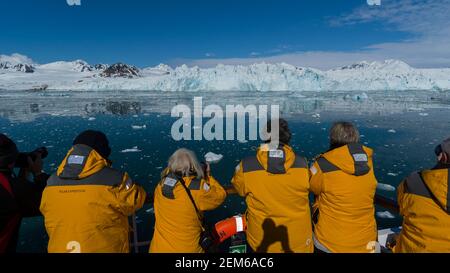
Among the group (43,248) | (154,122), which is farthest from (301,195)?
(154,122)

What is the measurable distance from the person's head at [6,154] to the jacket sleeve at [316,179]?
181 cm

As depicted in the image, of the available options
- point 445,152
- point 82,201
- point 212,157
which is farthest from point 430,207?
point 212,157

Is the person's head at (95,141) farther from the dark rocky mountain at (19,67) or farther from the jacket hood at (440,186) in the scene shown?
the dark rocky mountain at (19,67)

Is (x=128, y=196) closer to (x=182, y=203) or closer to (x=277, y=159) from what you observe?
(x=182, y=203)

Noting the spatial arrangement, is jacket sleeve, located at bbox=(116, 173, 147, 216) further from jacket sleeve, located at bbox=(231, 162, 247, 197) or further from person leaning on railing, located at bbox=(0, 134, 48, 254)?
jacket sleeve, located at bbox=(231, 162, 247, 197)

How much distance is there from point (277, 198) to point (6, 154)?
159 cm

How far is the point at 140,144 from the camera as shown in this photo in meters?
10.8

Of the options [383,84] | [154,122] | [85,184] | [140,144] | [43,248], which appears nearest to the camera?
[85,184]

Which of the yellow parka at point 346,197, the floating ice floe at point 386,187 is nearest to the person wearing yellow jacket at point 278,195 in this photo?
the yellow parka at point 346,197

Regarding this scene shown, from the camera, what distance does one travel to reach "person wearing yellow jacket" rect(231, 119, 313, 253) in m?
1.84

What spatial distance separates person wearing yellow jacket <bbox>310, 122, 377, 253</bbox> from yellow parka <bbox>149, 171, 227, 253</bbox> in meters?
0.73

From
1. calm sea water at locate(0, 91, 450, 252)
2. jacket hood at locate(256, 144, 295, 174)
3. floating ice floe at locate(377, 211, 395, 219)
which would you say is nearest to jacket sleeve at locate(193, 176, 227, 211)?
jacket hood at locate(256, 144, 295, 174)
